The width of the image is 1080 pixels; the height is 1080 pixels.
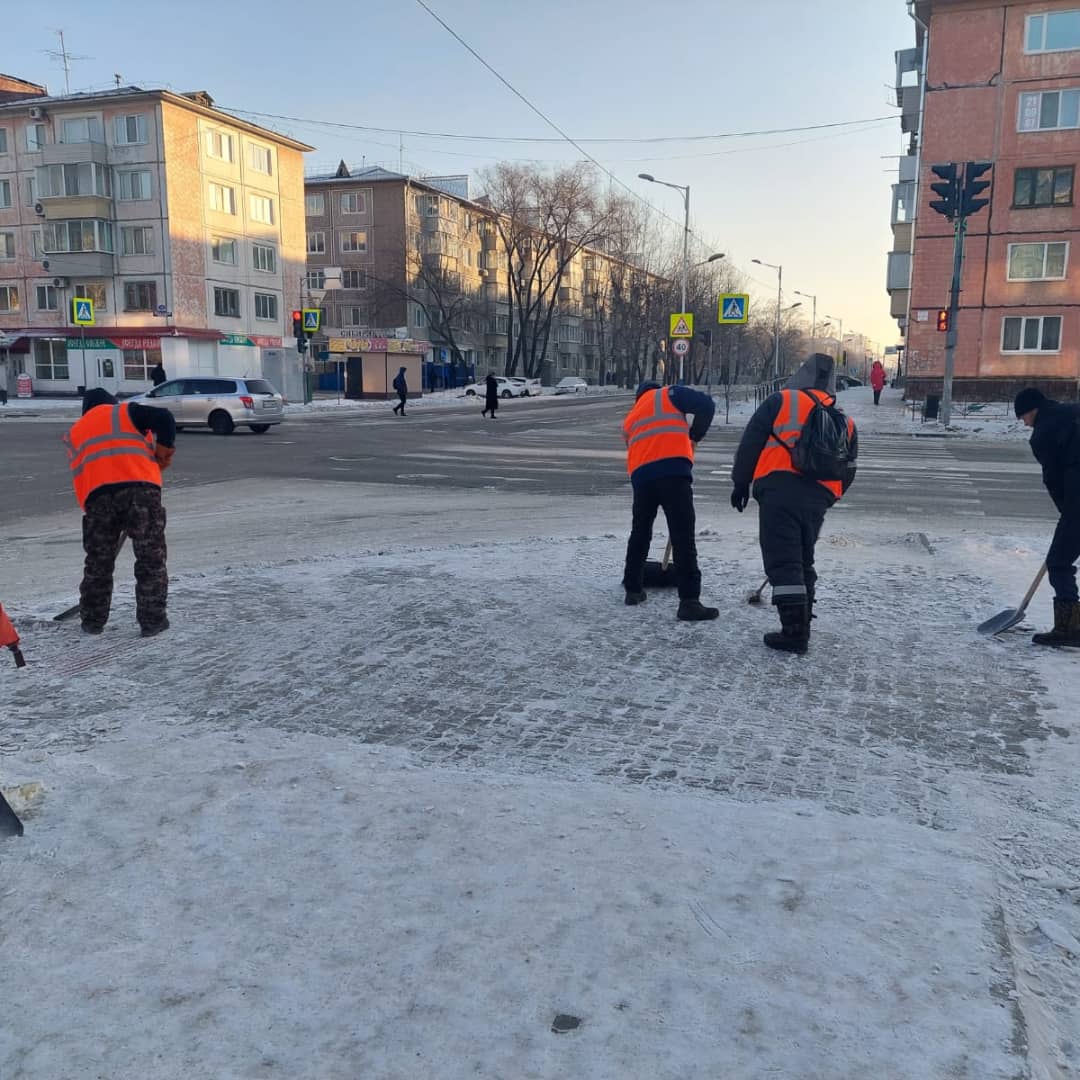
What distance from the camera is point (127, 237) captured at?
48.3m

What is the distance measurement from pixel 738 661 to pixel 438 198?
226 ft

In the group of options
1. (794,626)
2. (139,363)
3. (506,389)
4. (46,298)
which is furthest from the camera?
(506,389)

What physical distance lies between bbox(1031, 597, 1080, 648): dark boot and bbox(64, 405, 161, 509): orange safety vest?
18.1ft

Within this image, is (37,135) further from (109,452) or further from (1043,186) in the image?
(109,452)

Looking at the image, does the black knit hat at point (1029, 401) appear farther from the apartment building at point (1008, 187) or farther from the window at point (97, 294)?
the window at point (97, 294)

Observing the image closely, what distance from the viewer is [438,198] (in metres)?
68.9

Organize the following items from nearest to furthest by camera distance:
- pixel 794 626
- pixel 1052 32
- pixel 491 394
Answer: pixel 794 626 → pixel 491 394 → pixel 1052 32

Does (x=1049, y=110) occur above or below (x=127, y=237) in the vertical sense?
above

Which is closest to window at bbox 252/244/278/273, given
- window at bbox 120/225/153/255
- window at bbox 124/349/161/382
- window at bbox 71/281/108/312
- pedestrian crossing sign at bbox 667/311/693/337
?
window at bbox 120/225/153/255

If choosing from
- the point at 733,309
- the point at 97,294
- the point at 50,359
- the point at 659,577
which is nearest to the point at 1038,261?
the point at 733,309

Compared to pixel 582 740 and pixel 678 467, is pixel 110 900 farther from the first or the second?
pixel 678 467

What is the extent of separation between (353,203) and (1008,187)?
4591 centimetres

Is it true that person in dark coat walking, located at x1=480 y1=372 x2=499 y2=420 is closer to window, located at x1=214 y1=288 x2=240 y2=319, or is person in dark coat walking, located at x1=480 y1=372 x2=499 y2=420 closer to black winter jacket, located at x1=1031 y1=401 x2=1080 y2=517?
window, located at x1=214 y1=288 x2=240 y2=319

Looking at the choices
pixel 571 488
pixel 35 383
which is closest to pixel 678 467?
pixel 571 488
